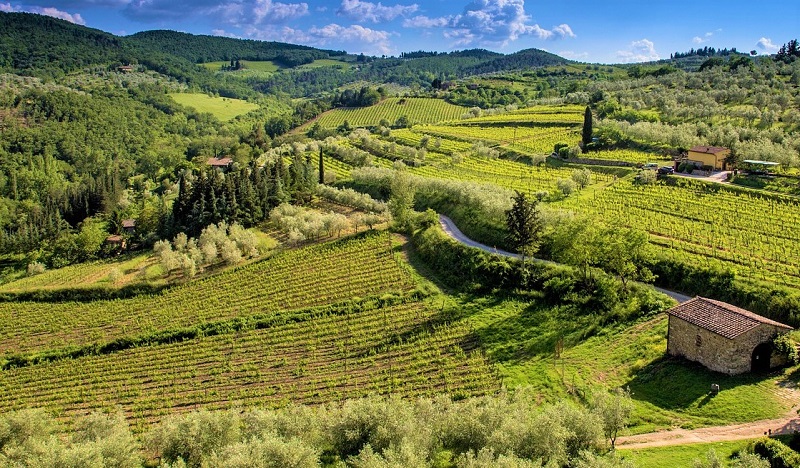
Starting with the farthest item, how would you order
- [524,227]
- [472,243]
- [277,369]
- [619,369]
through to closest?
[472,243], [524,227], [277,369], [619,369]

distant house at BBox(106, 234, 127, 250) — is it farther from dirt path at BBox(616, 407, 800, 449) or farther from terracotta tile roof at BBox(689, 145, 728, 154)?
terracotta tile roof at BBox(689, 145, 728, 154)

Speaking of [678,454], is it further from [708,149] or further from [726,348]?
[708,149]

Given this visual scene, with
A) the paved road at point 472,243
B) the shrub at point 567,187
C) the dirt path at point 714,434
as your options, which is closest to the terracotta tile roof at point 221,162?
the paved road at point 472,243

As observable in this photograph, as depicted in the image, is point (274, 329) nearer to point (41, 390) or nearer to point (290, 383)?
point (290, 383)

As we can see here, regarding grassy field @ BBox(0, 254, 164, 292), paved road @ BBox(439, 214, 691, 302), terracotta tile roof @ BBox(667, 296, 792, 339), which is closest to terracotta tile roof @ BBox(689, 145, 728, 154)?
paved road @ BBox(439, 214, 691, 302)

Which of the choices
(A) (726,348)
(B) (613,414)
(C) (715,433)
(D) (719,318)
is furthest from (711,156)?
(B) (613,414)

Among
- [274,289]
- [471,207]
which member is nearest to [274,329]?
[274,289]
